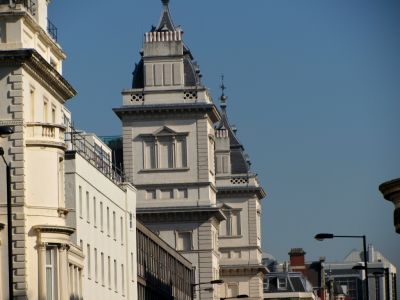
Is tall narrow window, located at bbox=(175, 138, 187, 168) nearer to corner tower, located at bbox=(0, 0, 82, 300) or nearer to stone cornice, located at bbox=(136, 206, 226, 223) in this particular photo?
stone cornice, located at bbox=(136, 206, 226, 223)

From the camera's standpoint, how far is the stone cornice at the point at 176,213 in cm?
14275

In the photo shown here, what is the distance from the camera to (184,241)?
145m

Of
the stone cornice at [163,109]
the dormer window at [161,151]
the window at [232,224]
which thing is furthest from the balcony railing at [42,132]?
the window at [232,224]

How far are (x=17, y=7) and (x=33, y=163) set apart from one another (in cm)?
577

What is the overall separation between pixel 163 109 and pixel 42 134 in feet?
221

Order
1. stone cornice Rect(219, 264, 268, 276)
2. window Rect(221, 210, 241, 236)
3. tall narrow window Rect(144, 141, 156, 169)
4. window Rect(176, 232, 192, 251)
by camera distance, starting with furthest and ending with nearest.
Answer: window Rect(221, 210, 241, 236)
stone cornice Rect(219, 264, 268, 276)
window Rect(176, 232, 192, 251)
tall narrow window Rect(144, 141, 156, 169)

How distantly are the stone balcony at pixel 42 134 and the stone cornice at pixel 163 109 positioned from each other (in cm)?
6681

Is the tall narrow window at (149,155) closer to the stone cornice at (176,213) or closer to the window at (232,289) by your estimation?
the stone cornice at (176,213)

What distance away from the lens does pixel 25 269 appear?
73500 millimetres

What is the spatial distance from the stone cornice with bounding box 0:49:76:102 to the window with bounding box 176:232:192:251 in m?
64.8

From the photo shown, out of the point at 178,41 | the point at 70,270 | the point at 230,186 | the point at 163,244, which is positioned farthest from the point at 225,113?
the point at 70,270

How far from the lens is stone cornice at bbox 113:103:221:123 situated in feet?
468

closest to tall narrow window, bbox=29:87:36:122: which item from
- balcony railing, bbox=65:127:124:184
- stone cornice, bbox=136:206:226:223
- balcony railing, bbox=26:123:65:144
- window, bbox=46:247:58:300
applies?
balcony railing, bbox=26:123:65:144

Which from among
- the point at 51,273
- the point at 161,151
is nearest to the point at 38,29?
the point at 51,273
